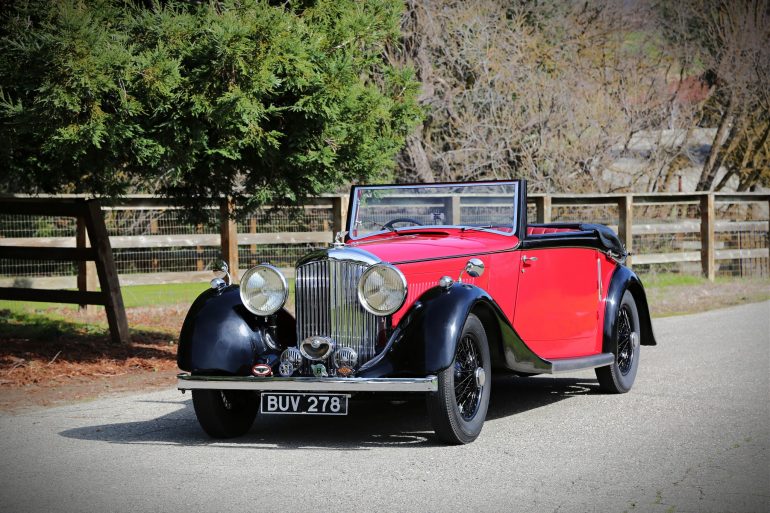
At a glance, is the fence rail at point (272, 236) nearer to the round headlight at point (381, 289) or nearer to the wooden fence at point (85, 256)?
the wooden fence at point (85, 256)

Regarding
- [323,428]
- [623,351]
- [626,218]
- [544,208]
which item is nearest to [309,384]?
[323,428]

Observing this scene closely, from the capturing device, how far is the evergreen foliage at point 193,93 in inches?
322

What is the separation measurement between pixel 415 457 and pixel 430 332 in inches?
29.3

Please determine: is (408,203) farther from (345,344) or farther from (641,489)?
(641,489)

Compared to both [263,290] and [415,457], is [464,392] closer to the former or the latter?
[415,457]

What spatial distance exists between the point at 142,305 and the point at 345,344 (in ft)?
27.5

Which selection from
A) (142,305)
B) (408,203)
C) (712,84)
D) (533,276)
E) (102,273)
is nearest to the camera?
(533,276)

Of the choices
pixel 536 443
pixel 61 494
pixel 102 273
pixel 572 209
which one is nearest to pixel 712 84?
pixel 572 209

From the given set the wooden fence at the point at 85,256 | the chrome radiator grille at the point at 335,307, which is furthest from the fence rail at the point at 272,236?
the chrome radiator grille at the point at 335,307

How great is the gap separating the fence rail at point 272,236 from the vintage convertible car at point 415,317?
357 centimetres

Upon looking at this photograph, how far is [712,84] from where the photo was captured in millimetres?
22844

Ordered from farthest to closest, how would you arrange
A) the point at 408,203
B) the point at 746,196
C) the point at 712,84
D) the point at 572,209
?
1. the point at 712,84
2. the point at 746,196
3. the point at 572,209
4. the point at 408,203

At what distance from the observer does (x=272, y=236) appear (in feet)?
47.7

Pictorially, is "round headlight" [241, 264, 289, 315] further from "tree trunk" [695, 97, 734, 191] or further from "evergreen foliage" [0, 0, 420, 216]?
"tree trunk" [695, 97, 734, 191]
